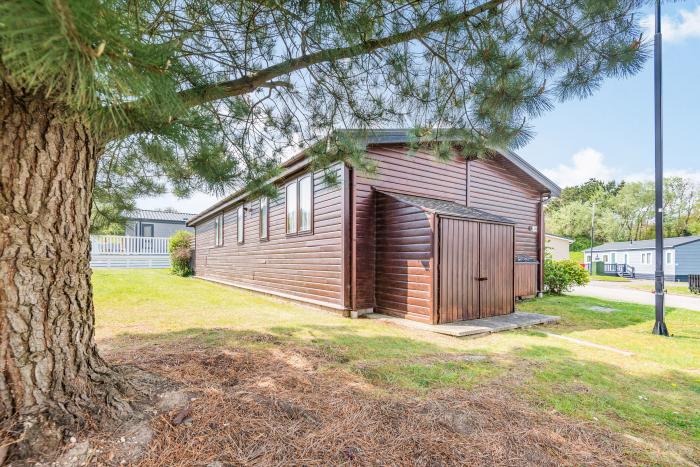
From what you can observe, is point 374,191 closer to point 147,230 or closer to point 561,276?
point 561,276

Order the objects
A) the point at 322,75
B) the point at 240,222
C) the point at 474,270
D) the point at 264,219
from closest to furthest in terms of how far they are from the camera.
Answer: the point at 322,75 < the point at 474,270 < the point at 264,219 < the point at 240,222

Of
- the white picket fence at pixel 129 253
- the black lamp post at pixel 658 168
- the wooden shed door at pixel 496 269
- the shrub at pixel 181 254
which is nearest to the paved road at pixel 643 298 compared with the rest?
the black lamp post at pixel 658 168

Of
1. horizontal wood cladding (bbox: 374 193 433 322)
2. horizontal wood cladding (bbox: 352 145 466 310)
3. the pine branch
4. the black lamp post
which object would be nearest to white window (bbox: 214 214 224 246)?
horizontal wood cladding (bbox: 352 145 466 310)

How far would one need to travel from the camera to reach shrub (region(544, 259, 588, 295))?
1051cm

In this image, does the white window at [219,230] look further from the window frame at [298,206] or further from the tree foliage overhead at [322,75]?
the tree foliage overhead at [322,75]

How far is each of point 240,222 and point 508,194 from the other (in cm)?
869

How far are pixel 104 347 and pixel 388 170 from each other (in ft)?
17.8

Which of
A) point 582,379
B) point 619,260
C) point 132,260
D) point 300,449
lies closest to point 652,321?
point 582,379

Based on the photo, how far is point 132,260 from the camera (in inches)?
732

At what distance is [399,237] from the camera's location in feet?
20.6

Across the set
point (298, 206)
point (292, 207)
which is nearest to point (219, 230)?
point (292, 207)

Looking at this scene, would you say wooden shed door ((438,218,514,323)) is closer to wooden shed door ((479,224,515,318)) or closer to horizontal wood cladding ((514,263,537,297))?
wooden shed door ((479,224,515,318))

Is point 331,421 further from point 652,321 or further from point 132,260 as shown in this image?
point 132,260

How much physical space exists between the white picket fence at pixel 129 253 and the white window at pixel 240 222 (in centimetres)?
956
